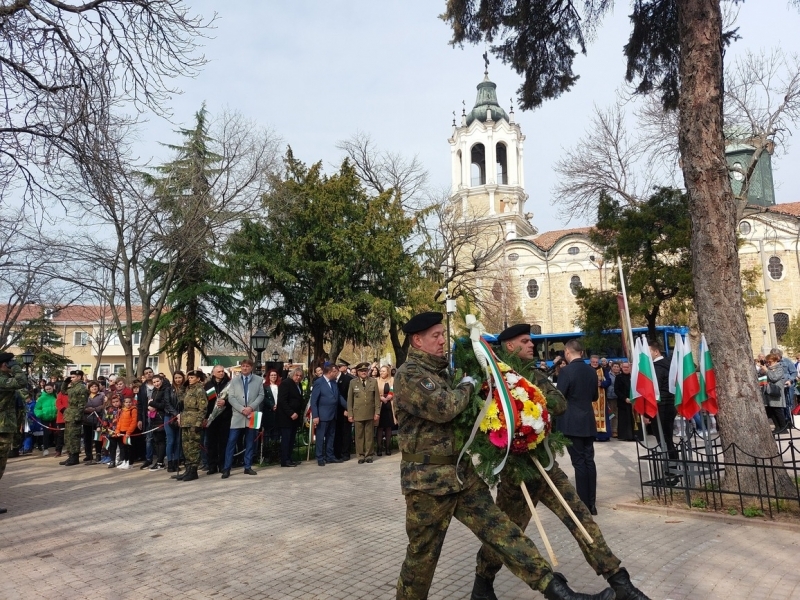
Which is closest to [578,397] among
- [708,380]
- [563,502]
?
[708,380]

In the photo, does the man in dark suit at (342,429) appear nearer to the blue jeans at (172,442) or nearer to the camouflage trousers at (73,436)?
the blue jeans at (172,442)

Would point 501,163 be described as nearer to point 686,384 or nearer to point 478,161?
point 478,161

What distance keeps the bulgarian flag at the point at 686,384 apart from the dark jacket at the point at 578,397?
149 cm

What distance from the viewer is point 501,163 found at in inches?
2618

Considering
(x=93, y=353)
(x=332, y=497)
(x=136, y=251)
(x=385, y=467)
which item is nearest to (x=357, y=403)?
(x=385, y=467)

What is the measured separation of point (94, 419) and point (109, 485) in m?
3.34

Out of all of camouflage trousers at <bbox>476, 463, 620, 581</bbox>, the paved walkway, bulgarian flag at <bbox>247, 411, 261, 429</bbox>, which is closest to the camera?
camouflage trousers at <bbox>476, 463, 620, 581</bbox>

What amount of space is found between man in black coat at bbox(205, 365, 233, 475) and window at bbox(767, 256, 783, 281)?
176 ft

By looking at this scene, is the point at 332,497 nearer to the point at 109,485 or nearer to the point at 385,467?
the point at 385,467

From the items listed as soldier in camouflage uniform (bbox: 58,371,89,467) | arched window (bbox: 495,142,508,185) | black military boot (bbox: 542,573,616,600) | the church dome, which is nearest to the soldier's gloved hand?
black military boot (bbox: 542,573,616,600)

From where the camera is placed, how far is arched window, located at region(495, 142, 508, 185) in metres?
66.0

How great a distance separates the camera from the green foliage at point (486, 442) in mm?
3916

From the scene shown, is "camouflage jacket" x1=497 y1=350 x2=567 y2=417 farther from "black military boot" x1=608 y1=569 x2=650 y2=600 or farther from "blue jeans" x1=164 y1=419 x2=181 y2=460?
"blue jeans" x1=164 y1=419 x2=181 y2=460

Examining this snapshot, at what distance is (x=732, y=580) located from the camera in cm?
464
